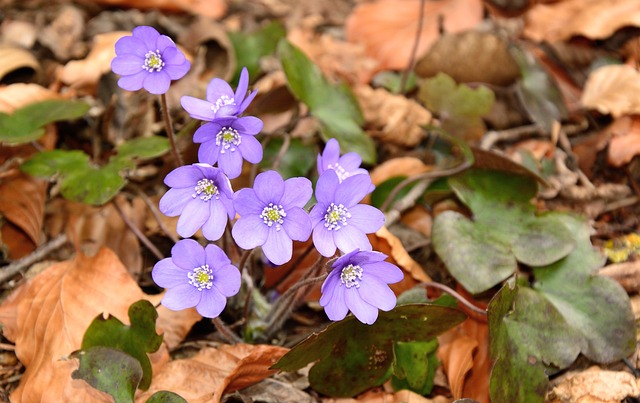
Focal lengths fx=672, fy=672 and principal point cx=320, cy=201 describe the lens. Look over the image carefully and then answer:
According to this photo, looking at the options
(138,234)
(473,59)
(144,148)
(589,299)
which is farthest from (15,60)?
(589,299)

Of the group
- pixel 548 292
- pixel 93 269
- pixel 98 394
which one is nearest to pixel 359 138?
pixel 548 292

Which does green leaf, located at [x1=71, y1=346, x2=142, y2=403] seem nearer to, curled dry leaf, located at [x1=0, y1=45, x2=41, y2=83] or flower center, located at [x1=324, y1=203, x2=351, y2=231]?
flower center, located at [x1=324, y1=203, x2=351, y2=231]

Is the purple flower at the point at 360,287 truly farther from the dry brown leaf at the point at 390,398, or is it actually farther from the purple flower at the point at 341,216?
the dry brown leaf at the point at 390,398

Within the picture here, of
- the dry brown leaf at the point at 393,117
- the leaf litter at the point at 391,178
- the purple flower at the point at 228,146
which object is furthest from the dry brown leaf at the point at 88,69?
the purple flower at the point at 228,146

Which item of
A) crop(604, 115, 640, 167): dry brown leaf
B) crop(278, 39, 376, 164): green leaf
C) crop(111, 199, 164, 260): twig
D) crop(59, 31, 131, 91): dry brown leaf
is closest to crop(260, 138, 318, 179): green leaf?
crop(278, 39, 376, 164): green leaf

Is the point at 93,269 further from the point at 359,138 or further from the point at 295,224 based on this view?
the point at 359,138
